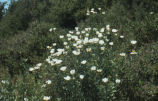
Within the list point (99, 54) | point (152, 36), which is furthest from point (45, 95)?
point (152, 36)

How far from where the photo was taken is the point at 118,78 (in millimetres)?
4359

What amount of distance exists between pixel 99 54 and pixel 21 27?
1018 centimetres

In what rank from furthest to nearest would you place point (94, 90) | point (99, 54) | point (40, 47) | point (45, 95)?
1. point (40, 47)
2. point (99, 54)
3. point (45, 95)
4. point (94, 90)

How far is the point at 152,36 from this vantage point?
643cm

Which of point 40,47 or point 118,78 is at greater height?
point 118,78

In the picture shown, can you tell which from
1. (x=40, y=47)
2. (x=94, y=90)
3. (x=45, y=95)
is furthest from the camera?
(x=40, y=47)

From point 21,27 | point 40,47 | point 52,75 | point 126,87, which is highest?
point 52,75

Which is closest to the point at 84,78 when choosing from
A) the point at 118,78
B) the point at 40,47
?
the point at 118,78

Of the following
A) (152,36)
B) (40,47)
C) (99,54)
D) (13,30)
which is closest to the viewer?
(99,54)

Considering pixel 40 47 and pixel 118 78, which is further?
pixel 40 47

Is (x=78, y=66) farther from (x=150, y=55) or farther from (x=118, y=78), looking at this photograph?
(x=150, y=55)

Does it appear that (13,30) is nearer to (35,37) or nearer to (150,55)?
(35,37)

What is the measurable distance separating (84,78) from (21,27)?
10689 mm

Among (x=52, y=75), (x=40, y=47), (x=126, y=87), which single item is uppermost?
(x=52, y=75)
